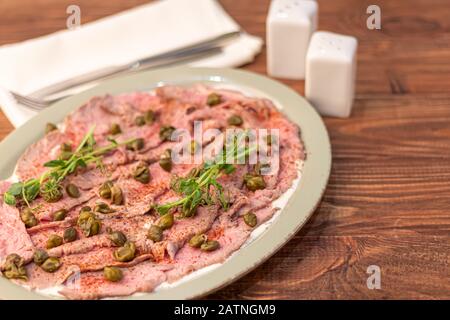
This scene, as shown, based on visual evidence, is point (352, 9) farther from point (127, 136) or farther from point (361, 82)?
point (127, 136)

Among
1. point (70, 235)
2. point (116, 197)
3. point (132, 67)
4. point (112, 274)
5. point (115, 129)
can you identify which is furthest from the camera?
point (132, 67)

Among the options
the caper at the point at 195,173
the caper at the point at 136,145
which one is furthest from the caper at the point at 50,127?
the caper at the point at 195,173

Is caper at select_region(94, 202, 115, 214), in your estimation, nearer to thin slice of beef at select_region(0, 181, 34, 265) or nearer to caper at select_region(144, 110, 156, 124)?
thin slice of beef at select_region(0, 181, 34, 265)

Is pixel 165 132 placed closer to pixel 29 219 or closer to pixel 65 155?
pixel 65 155

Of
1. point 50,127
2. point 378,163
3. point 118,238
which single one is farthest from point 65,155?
point 378,163

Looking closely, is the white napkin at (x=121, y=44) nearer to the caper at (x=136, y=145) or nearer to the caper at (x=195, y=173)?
the caper at (x=136, y=145)

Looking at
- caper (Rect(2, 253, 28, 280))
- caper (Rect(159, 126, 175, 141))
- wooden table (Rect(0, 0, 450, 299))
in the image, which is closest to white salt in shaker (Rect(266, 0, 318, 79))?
wooden table (Rect(0, 0, 450, 299))
